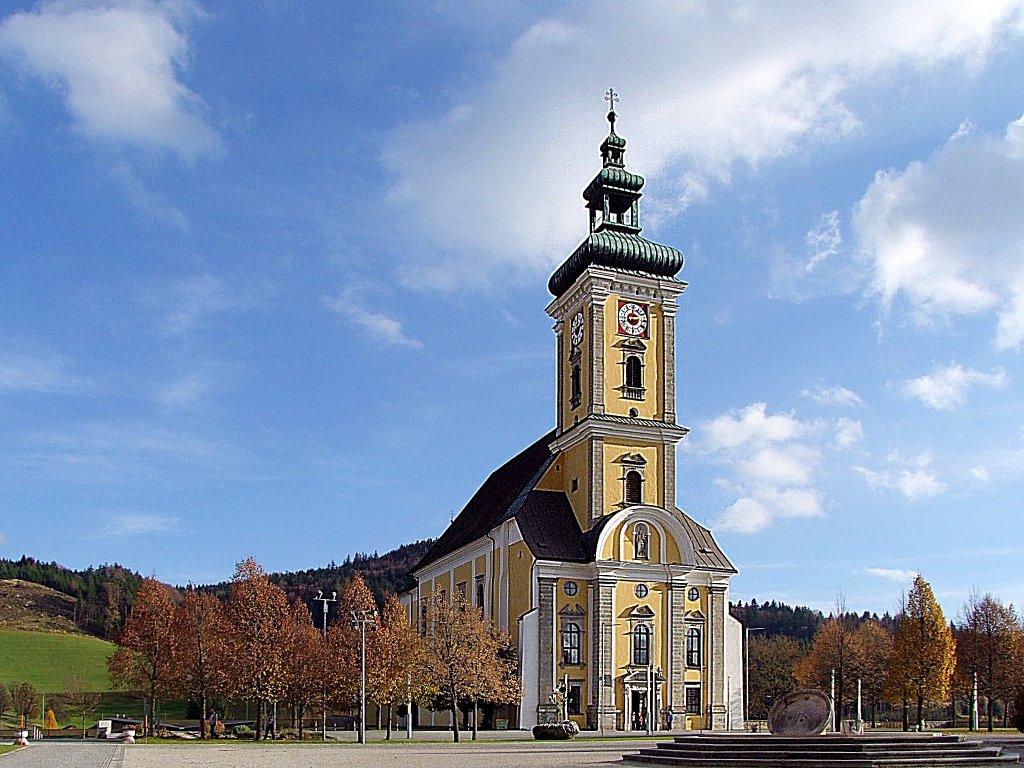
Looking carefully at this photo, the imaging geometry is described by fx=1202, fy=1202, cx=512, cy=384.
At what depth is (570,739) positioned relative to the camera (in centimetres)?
5000

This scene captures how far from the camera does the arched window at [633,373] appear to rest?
68938mm

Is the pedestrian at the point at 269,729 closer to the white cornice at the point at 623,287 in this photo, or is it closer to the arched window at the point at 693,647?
the arched window at the point at 693,647

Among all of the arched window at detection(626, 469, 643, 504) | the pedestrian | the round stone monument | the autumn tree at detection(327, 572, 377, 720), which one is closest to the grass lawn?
the pedestrian

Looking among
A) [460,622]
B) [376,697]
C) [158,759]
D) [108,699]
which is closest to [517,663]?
[460,622]

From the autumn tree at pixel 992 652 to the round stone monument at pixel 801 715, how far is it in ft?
148

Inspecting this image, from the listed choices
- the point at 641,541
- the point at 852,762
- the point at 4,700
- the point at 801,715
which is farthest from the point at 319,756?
the point at 4,700

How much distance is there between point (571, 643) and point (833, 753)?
1463 inches

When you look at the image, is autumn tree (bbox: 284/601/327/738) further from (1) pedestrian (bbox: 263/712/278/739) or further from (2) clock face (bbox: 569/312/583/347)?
(2) clock face (bbox: 569/312/583/347)

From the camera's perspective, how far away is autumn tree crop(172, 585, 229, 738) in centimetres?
5153

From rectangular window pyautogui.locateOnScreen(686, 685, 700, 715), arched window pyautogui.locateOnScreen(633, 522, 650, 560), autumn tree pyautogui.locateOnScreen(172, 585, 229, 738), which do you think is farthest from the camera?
arched window pyautogui.locateOnScreen(633, 522, 650, 560)

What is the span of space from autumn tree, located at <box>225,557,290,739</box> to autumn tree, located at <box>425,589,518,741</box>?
7203mm

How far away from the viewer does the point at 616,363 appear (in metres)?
68.6

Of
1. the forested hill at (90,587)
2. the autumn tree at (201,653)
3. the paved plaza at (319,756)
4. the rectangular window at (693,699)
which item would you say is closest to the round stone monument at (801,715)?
the paved plaza at (319,756)

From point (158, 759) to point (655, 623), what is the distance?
3594cm
